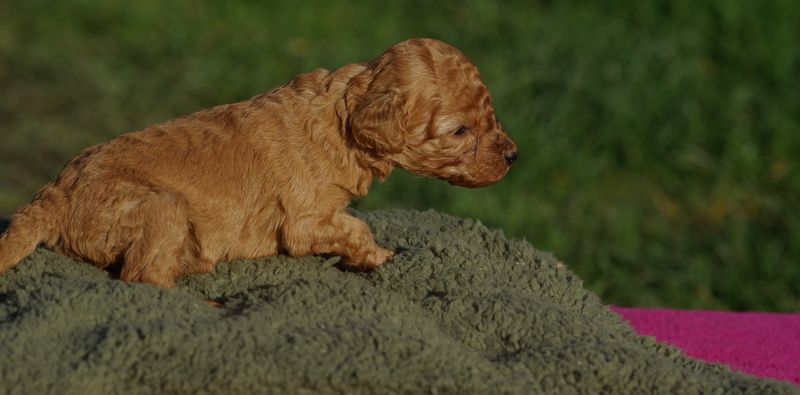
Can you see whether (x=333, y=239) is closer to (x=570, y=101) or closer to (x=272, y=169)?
(x=272, y=169)

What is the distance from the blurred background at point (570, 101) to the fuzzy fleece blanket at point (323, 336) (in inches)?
129

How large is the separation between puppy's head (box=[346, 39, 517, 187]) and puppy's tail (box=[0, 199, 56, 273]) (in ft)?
3.27

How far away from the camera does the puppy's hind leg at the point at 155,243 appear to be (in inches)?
148

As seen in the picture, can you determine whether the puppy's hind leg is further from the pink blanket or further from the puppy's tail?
the pink blanket

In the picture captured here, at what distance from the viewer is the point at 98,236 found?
3.81m

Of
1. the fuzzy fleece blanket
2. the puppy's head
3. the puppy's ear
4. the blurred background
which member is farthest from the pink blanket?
the blurred background

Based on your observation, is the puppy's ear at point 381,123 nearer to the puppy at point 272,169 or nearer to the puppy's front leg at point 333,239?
the puppy at point 272,169

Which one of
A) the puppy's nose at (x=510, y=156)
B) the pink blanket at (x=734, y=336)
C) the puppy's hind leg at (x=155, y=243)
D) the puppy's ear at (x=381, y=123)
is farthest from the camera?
the pink blanket at (x=734, y=336)

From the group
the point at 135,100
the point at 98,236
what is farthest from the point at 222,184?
the point at 135,100

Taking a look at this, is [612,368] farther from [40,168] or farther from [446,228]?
[40,168]

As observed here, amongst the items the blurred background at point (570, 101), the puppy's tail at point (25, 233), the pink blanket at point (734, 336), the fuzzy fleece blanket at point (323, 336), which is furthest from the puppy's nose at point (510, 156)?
the blurred background at point (570, 101)

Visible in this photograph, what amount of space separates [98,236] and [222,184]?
411mm

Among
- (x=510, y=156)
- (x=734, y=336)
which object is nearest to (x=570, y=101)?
(x=734, y=336)

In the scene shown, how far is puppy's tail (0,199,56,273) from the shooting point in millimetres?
3832
